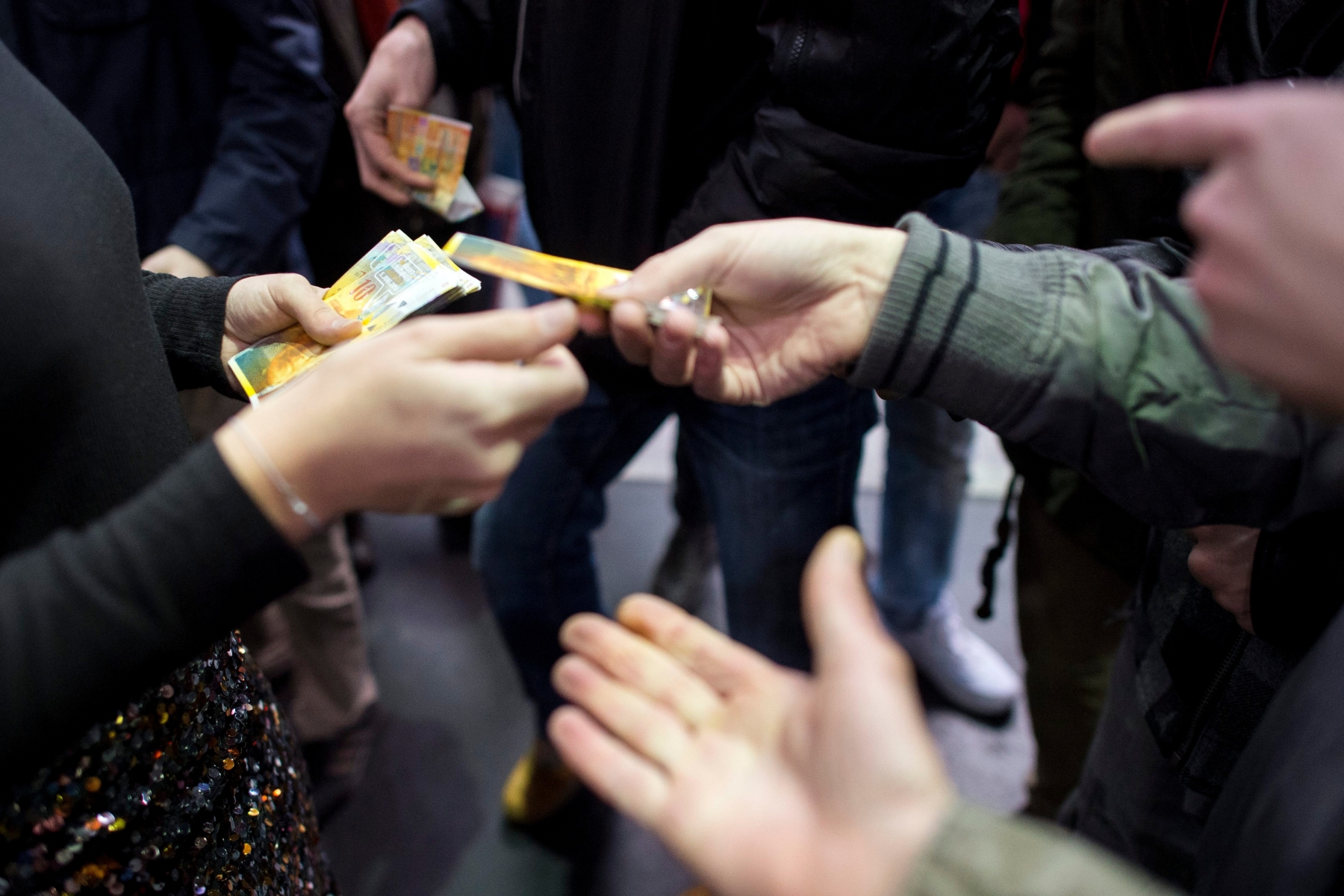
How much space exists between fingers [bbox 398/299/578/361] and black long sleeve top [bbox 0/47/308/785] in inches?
6.1

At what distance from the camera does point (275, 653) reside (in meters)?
1.71

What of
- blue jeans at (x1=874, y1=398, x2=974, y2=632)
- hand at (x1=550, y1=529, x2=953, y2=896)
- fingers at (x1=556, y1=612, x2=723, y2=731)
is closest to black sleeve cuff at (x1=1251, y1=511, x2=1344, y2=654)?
hand at (x1=550, y1=529, x2=953, y2=896)

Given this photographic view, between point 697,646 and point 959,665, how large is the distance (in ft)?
4.35

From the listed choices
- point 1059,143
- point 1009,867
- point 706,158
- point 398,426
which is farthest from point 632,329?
point 1059,143

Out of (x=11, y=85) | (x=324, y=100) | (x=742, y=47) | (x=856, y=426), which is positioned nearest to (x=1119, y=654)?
(x=856, y=426)

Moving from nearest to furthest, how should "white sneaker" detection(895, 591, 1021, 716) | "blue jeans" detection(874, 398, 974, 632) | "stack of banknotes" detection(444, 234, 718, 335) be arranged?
"stack of banknotes" detection(444, 234, 718, 335), "blue jeans" detection(874, 398, 974, 632), "white sneaker" detection(895, 591, 1021, 716)

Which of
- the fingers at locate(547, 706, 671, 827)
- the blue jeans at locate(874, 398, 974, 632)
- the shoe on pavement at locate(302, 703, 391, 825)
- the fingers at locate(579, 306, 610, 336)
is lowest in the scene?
the shoe on pavement at locate(302, 703, 391, 825)

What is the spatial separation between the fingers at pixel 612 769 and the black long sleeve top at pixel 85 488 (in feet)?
0.72

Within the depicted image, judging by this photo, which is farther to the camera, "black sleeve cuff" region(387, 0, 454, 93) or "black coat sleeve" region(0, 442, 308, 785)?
"black sleeve cuff" region(387, 0, 454, 93)

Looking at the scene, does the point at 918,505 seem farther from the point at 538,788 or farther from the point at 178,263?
the point at 178,263

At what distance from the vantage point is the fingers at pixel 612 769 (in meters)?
0.54

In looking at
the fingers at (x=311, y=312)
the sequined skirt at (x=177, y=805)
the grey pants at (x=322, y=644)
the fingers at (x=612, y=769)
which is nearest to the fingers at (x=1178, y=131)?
the fingers at (x=612, y=769)

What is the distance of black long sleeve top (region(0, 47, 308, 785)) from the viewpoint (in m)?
0.46

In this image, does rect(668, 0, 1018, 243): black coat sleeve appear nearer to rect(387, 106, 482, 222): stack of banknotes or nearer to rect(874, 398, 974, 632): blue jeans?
rect(387, 106, 482, 222): stack of banknotes
